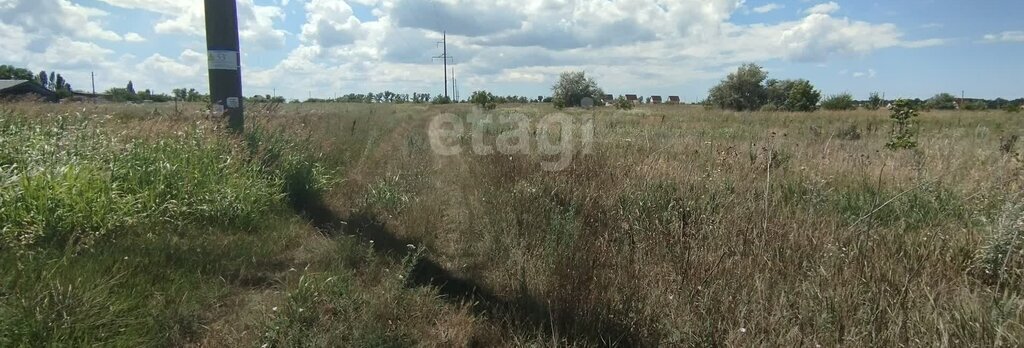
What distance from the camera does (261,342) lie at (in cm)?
226

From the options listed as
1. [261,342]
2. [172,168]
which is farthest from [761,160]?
[172,168]

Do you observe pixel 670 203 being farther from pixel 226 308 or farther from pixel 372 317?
pixel 226 308

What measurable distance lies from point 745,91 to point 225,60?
49.7m

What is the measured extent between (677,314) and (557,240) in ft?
3.55

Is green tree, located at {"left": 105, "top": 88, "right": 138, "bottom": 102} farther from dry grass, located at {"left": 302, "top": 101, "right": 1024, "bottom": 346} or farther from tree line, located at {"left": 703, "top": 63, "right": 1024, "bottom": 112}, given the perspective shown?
tree line, located at {"left": 703, "top": 63, "right": 1024, "bottom": 112}

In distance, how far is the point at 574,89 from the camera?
59.0 meters

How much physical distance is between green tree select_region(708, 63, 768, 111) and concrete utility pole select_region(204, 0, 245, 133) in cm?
4796

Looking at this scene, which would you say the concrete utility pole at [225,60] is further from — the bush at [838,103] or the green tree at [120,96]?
the bush at [838,103]

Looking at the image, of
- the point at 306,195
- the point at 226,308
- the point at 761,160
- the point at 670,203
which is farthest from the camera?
the point at 761,160

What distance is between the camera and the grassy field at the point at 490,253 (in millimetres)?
2277

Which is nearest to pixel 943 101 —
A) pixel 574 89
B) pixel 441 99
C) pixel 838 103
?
pixel 838 103

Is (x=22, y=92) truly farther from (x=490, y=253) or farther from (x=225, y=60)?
(x=490, y=253)

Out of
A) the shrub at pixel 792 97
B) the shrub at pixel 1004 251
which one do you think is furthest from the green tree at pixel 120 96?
the shrub at pixel 792 97

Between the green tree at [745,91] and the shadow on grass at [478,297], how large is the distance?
48.7 metres
